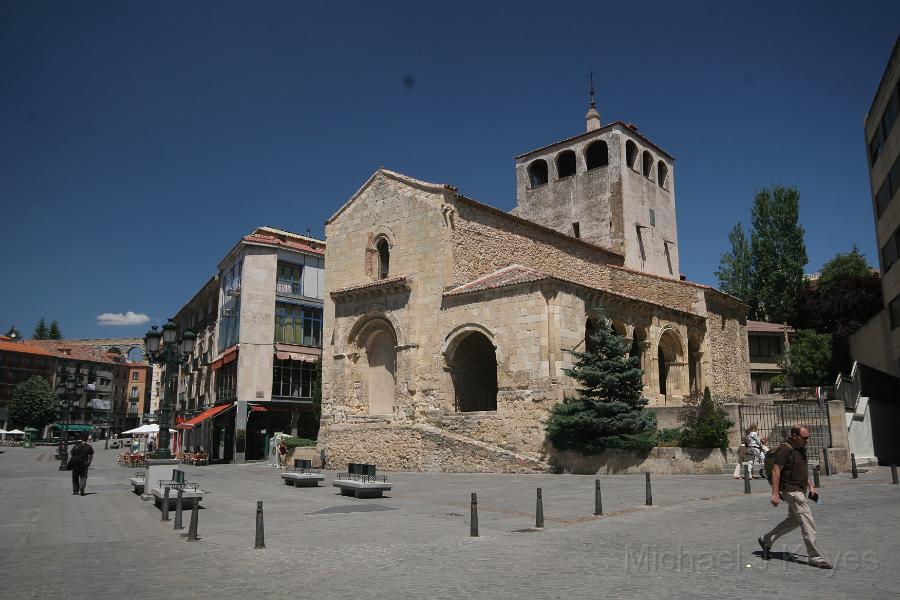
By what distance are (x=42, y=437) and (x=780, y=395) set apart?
75168 millimetres

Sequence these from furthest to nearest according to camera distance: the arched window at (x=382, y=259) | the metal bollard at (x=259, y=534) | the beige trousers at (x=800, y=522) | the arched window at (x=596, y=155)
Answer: the arched window at (x=596, y=155), the arched window at (x=382, y=259), the metal bollard at (x=259, y=534), the beige trousers at (x=800, y=522)

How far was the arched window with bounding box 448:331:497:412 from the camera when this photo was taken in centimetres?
2498

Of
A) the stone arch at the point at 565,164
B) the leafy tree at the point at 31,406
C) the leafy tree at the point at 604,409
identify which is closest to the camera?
the leafy tree at the point at 604,409

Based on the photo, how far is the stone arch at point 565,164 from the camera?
38494 millimetres

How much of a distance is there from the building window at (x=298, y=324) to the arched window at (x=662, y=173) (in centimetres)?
2136

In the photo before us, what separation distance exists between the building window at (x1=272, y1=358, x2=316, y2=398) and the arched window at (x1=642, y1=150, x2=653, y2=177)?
71.7ft

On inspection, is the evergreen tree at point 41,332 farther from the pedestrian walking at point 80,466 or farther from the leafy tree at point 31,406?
the pedestrian walking at point 80,466

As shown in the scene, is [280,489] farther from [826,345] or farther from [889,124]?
[826,345]

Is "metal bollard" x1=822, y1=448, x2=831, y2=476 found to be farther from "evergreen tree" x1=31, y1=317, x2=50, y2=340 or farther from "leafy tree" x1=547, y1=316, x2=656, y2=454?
"evergreen tree" x1=31, y1=317, x2=50, y2=340

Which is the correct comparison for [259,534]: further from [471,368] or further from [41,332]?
[41,332]

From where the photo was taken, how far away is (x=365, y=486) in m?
15.2

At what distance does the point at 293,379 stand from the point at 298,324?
3042 millimetres

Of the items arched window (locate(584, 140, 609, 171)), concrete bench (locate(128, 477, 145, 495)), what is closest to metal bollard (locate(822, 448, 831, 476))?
concrete bench (locate(128, 477, 145, 495))

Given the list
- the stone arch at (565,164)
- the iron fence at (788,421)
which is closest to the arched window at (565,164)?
the stone arch at (565,164)
